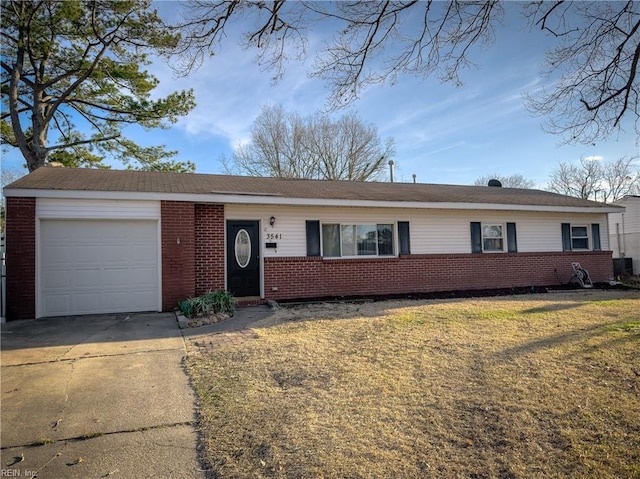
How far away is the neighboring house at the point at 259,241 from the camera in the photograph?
27.0 feet

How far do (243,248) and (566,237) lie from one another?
11.3 meters

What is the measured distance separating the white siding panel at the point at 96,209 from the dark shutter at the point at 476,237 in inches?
364

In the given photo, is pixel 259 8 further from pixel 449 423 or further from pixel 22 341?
pixel 22 341

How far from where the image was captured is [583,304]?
30.6 ft

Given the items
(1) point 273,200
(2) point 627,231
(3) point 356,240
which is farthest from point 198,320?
(2) point 627,231

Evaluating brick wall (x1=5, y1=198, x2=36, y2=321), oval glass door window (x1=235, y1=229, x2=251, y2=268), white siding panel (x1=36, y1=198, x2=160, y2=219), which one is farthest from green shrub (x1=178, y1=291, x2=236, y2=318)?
brick wall (x1=5, y1=198, x2=36, y2=321)

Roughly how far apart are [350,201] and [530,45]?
5261 mm

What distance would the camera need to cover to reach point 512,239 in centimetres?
1267

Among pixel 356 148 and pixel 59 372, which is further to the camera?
Answer: pixel 356 148

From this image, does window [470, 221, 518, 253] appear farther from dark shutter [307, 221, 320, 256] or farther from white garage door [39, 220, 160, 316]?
white garage door [39, 220, 160, 316]

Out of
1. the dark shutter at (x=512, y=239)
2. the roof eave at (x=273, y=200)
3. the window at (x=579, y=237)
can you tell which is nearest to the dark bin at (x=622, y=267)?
the window at (x=579, y=237)

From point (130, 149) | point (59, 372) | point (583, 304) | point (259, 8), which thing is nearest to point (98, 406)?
point (59, 372)

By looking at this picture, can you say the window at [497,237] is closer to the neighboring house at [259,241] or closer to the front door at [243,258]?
the neighboring house at [259,241]

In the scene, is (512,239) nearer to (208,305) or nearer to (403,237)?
(403,237)
